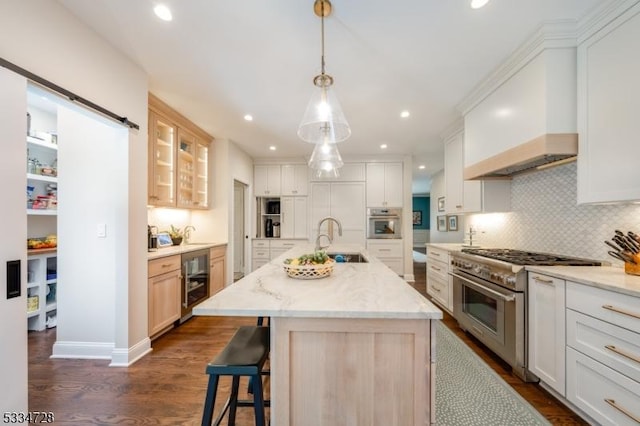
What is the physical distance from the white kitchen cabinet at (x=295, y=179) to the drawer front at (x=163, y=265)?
2931 millimetres

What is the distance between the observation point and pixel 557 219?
235 cm

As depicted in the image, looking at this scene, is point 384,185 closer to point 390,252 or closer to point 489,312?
point 390,252

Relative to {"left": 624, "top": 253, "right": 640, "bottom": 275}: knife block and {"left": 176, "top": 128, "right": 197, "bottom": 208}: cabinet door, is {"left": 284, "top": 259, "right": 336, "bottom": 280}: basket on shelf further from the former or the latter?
{"left": 176, "top": 128, "right": 197, "bottom": 208}: cabinet door

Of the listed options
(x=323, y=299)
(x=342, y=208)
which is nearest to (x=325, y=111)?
(x=323, y=299)

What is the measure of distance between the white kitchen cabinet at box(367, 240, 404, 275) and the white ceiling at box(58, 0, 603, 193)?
2699 millimetres

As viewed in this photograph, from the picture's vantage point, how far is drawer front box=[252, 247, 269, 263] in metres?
5.42

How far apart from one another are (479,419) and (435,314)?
1.22m

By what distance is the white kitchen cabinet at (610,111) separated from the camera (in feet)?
4.90

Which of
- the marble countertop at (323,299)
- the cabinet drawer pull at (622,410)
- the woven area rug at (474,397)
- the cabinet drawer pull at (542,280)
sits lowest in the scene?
the woven area rug at (474,397)

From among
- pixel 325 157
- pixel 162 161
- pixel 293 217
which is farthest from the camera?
pixel 293 217

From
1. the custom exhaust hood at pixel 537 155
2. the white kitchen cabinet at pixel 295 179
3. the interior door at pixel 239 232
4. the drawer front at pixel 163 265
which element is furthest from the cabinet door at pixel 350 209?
the drawer front at pixel 163 265

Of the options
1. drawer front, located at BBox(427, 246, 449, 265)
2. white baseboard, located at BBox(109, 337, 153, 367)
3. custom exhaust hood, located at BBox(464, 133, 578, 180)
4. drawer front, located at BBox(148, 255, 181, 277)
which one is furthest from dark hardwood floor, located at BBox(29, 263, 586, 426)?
custom exhaust hood, located at BBox(464, 133, 578, 180)

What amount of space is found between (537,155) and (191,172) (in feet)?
13.0

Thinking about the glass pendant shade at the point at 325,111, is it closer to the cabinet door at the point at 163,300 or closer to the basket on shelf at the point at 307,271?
the basket on shelf at the point at 307,271
